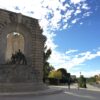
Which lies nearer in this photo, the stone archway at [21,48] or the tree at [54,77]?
the stone archway at [21,48]

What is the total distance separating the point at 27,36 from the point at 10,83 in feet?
29.8

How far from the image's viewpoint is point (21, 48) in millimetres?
38531

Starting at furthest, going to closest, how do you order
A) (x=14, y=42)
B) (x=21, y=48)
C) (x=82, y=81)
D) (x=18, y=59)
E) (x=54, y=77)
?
(x=54, y=77)
(x=82, y=81)
(x=21, y=48)
(x=14, y=42)
(x=18, y=59)

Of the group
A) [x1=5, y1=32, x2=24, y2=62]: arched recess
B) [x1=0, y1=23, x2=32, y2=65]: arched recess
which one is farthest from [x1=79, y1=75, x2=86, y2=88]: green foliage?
[x1=5, y1=32, x2=24, y2=62]: arched recess

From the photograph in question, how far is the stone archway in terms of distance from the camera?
105ft

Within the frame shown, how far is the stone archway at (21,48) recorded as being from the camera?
32.1 meters

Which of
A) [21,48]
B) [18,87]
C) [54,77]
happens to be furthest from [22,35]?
[54,77]

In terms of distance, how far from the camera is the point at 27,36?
38.0 m

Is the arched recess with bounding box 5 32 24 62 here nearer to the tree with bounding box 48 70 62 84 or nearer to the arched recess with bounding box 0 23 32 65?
the arched recess with bounding box 0 23 32 65

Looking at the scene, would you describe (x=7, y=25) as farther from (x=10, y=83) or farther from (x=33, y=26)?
(x=10, y=83)

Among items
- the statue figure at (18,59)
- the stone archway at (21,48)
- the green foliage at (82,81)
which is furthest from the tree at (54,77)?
the statue figure at (18,59)

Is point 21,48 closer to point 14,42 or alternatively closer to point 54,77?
point 14,42

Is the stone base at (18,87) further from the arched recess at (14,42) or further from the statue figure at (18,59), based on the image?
the arched recess at (14,42)

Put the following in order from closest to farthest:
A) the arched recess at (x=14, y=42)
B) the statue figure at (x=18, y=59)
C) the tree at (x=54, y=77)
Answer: the statue figure at (x=18, y=59) → the arched recess at (x=14, y=42) → the tree at (x=54, y=77)
